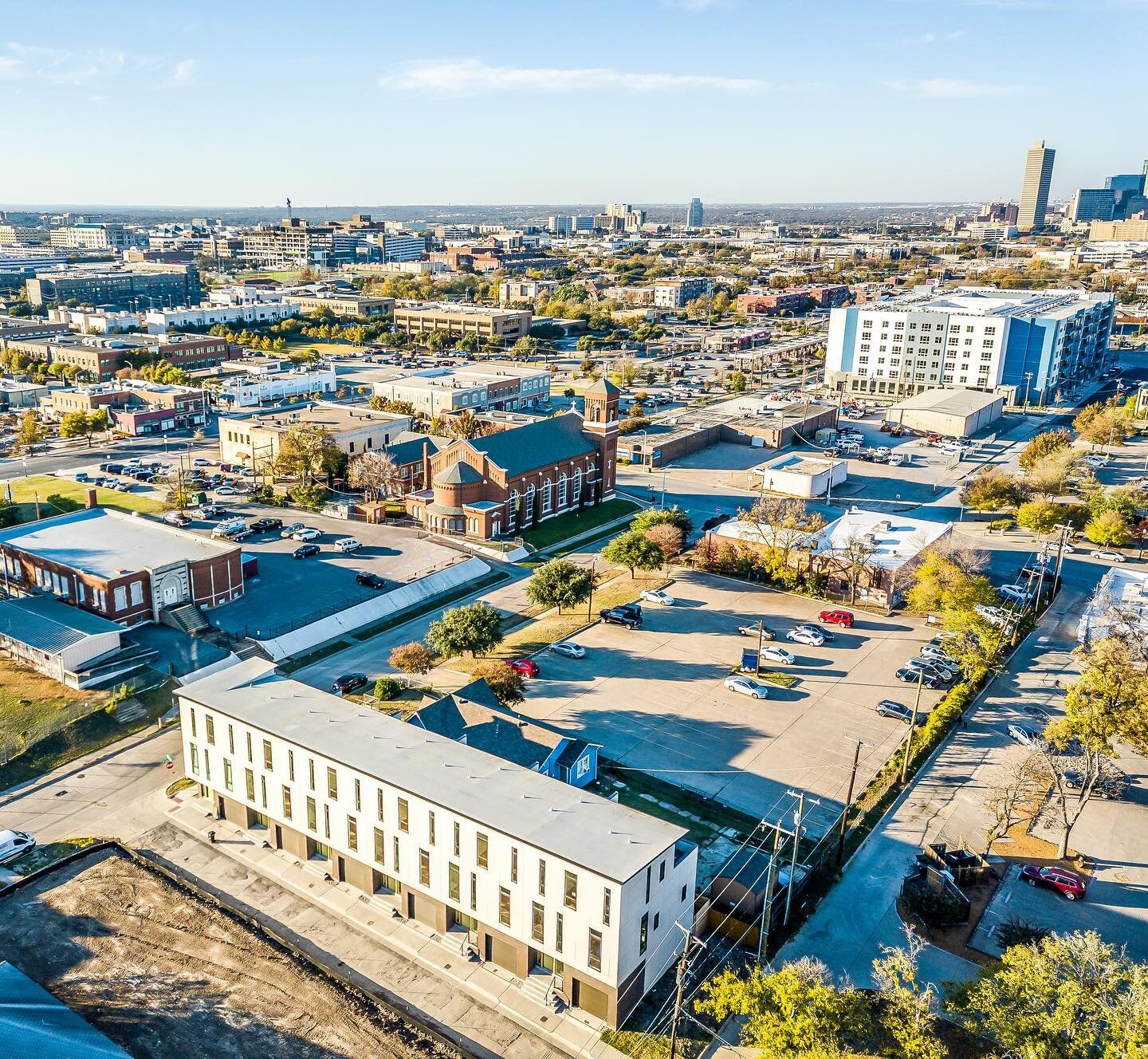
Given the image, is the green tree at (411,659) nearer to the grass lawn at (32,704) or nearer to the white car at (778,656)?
the grass lawn at (32,704)

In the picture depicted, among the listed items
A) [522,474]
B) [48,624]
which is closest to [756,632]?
[522,474]

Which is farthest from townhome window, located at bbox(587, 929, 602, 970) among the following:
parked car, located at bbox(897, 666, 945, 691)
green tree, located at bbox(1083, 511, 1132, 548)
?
green tree, located at bbox(1083, 511, 1132, 548)

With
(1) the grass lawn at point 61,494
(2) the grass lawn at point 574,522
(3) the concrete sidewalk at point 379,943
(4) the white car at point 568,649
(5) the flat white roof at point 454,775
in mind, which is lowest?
(3) the concrete sidewalk at point 379,943

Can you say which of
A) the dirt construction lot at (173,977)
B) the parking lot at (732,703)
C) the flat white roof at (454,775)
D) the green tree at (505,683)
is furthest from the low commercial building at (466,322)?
the dirt construction lot at (173,977)

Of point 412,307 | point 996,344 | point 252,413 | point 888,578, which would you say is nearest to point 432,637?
point 888,578

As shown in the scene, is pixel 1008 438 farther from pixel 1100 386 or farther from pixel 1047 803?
pixel 1047 803

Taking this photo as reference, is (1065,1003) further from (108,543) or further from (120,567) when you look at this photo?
(108,543)

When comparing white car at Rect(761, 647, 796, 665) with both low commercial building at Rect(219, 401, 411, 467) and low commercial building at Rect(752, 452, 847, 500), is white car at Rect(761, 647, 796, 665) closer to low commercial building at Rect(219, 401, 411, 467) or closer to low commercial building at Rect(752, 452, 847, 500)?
low commercial building at Rect(752, 452, 847, 500)

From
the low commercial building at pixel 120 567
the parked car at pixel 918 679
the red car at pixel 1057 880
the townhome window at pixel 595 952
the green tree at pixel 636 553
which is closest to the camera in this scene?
the townhome window at pixel 595 952
